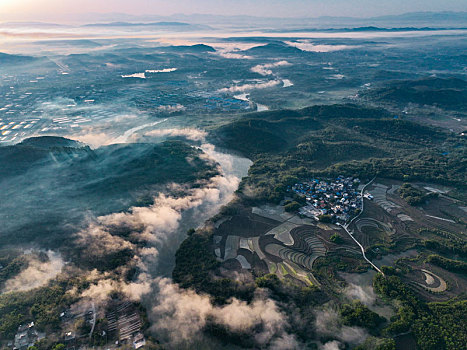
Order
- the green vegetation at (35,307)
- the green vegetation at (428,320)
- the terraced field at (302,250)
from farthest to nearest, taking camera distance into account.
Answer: the terraced field at (302,250), the green vegetation at (35,307), the green vegetation at (428,320)

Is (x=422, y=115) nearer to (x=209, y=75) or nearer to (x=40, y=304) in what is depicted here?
(x=209, y=75)

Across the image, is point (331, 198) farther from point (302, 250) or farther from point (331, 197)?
point (302, 250)

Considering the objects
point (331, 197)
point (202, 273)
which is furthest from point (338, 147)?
point (202, 273)

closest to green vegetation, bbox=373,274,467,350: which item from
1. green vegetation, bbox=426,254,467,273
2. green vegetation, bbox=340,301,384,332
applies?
green vegetation, bbox=340,301,384,332

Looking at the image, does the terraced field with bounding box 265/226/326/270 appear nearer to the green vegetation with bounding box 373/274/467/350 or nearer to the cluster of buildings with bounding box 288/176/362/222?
the cluster of buildings with bounding box 288/176/362/222

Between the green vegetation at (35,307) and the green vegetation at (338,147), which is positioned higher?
the green vegetation at (338,147)

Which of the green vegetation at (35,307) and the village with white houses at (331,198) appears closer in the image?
the green vegetation at (35,307)

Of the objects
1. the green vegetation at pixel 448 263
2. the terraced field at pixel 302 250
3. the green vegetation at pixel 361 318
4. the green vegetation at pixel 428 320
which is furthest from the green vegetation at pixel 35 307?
the green vegetation at pixel 448 263

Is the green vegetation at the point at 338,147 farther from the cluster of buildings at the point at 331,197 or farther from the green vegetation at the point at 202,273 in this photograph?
the green vegetation at the point at 202,273
